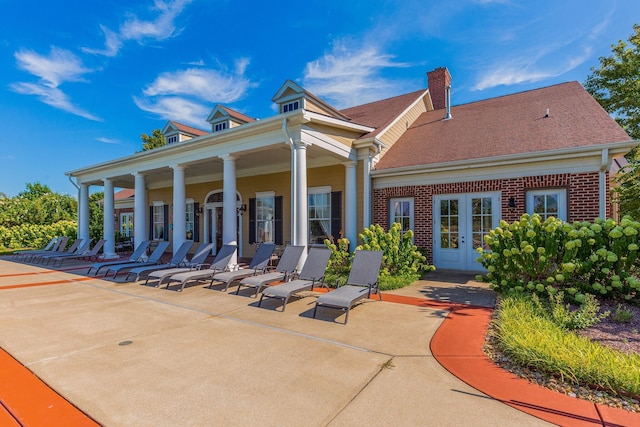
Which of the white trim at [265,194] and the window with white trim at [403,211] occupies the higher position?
the white trim at [265,194]

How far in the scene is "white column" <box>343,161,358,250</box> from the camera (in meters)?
10.4

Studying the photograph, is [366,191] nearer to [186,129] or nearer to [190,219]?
[186,129]

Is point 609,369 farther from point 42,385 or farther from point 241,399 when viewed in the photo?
point 42,385

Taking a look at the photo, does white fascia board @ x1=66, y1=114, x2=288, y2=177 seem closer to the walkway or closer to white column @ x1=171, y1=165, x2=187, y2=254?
white column @ x1=171, y1=165, x2=187, y2=254

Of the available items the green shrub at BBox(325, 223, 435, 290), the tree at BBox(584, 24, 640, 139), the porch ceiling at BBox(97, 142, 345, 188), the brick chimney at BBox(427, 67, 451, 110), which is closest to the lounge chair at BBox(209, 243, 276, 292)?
the green shrub at BBox(325, 223, 435, 290)

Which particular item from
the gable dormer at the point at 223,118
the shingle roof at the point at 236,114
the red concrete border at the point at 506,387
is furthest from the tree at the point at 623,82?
the gable dormer at the point at 223,118

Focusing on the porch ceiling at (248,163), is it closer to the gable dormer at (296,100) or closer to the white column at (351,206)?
the white column at (351,206)

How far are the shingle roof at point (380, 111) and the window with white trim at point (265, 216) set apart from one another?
4.93 metres

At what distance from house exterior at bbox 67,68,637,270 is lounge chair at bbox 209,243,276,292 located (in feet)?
3.27

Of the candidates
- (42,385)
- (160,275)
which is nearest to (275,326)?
(42,385)

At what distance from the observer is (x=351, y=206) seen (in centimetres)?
1040

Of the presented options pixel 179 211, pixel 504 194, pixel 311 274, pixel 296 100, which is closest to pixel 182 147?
pixel 179 211

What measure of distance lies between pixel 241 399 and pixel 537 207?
8.83m

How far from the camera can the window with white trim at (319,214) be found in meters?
11.6
